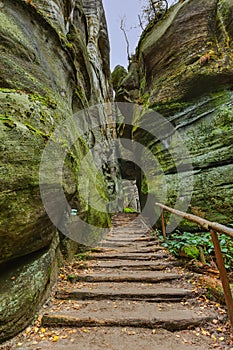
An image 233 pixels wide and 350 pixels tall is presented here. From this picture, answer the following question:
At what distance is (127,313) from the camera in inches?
93.7

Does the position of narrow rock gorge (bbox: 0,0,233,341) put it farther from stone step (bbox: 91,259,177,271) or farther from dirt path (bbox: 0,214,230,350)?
stone step (bbox: 91,259,177,271)

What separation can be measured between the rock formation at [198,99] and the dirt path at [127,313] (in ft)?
7.75

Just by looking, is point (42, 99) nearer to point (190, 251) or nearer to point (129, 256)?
point (129, 256)

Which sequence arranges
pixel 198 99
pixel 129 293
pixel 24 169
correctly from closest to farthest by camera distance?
pixel 24 169
pixel 129 293
pixel 198 99

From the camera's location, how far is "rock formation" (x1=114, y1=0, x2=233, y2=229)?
17.0 ft

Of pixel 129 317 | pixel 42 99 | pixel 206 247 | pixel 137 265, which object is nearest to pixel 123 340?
pixel 129 317

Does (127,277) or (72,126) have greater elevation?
(72,126)

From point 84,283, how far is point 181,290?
158 centimetres

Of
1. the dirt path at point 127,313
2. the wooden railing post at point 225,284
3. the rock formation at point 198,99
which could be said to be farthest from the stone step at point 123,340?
the rock formation at point 198,99

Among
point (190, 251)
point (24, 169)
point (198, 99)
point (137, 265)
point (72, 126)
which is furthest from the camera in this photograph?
point (198, 99)

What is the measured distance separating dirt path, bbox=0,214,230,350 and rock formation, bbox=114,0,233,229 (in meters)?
2.36

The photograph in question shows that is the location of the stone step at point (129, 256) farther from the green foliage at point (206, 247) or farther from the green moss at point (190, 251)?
the green moss at point (190, 251)

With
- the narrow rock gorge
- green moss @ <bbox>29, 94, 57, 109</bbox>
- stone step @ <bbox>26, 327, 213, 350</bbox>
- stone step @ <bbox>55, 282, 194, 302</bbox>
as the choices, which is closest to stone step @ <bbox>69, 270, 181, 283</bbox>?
stone step @ <bbox>55, 282, 194, 302</bbox>

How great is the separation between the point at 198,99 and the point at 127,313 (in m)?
6.46
